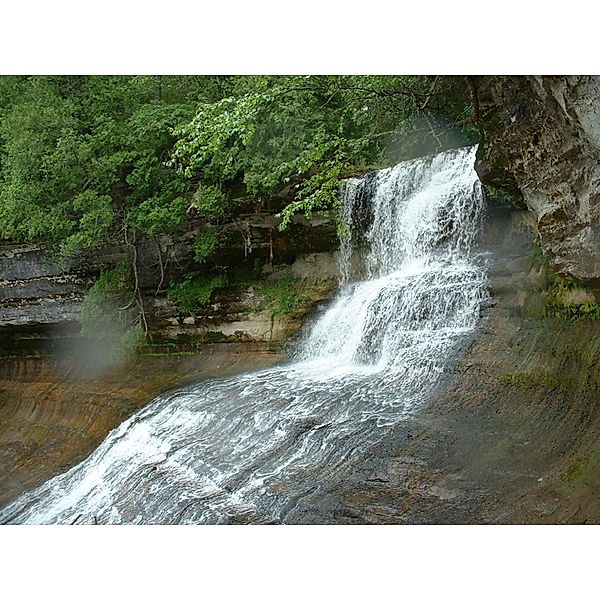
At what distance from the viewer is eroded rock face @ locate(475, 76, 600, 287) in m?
3.38

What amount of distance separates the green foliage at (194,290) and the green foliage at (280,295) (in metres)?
0.45

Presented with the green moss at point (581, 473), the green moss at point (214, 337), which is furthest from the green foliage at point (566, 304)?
the green moss at point (214, 337)

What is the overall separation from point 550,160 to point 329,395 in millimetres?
1971

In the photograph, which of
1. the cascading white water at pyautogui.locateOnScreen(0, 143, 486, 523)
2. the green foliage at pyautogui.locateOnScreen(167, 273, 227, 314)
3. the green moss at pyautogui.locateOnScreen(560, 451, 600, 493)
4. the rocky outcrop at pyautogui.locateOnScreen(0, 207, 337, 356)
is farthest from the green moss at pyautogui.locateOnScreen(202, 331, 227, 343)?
the green moss at pyautogui.locateOnScreen(560, 451, 600, 493)

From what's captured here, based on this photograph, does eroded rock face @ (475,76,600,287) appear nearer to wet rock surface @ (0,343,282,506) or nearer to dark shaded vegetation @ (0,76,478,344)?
dark shaded vegetation @ (0,76,478,344)

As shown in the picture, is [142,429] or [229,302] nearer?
[142,429]

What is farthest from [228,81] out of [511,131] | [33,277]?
[33,277]

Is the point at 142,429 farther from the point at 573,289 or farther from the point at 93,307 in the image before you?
the point at 573,289

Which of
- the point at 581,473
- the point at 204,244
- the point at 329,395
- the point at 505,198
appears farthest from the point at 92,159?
the point at 581,473

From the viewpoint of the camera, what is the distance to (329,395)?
13.8 feet

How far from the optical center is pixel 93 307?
21.8ft

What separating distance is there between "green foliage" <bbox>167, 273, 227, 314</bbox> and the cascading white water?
52.0 inches

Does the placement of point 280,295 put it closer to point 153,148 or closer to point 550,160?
point 153,148
